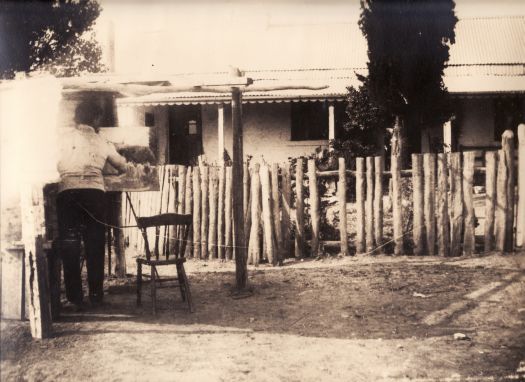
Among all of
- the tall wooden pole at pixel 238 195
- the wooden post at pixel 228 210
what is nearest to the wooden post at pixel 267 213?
the wooden post at pixel 228 210

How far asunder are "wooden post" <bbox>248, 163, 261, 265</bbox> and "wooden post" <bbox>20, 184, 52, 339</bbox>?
327 centimetres

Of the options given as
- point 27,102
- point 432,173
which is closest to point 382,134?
point 432,173

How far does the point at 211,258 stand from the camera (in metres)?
7.81

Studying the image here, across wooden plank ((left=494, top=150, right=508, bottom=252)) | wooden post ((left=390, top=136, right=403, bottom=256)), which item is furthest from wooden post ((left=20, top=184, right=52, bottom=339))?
wooden plank ((left=494, top=150, right=508, bottom=252))

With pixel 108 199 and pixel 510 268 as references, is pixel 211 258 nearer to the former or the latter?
pixel 108 199

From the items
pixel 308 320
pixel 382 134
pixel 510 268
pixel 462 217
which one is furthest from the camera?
pixel 382 134

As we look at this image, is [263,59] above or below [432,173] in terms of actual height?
above

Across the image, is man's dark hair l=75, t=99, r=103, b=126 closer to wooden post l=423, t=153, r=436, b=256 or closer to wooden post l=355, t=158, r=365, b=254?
wooden post l=355, t=158, r=365, b=254

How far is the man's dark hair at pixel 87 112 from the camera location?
5.44m

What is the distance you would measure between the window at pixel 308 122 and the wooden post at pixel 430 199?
9163mm

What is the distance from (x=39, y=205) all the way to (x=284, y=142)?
11797 millimetres

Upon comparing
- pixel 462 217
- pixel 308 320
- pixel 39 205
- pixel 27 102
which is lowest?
pixel 308 320

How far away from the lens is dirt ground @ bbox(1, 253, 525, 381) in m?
3.77

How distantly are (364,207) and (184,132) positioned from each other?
10705mm
